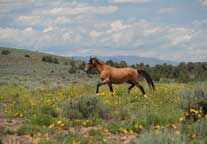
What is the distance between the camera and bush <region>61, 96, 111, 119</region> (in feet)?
39.5

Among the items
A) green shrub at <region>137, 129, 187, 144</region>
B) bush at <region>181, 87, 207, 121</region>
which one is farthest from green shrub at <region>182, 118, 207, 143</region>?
bush at <region>181, 87, 207, 121</region>

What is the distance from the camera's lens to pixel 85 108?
12.2 meters

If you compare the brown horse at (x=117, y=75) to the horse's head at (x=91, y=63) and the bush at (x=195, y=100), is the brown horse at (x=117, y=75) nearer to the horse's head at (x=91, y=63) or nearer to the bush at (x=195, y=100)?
the horse's head at (x=91, y=63)

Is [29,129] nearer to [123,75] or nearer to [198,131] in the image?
[198,131]

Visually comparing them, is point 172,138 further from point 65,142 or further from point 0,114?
Answer: point 0,114

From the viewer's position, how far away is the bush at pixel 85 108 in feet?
39.5

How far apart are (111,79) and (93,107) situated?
718cm

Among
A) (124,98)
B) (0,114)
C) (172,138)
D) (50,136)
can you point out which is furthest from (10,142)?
(124,98)

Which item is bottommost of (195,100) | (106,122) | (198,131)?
(106,122)

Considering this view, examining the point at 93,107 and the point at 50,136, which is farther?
the point at 93,107

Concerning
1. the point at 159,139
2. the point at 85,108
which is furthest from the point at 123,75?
the point at 159,139

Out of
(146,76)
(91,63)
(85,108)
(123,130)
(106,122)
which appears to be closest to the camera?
A: (123,130)

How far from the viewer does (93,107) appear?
12312mm

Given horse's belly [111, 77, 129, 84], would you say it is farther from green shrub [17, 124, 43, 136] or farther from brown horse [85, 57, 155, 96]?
green shrub [17, 124, 43, 136]
